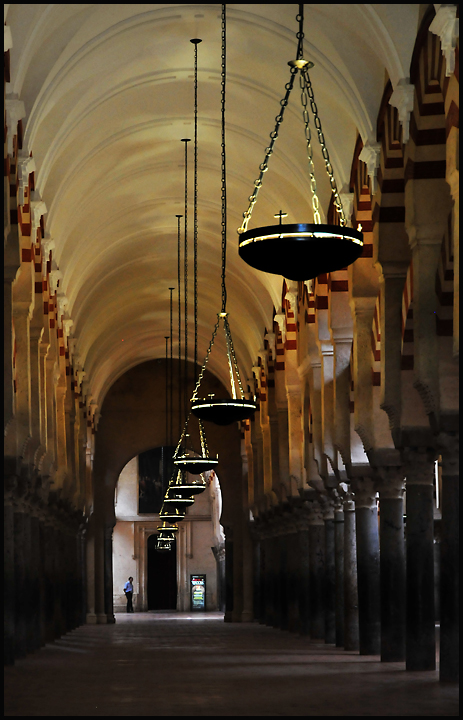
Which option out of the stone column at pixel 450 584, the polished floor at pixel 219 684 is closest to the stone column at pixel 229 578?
the polished floor at pixel 219 684

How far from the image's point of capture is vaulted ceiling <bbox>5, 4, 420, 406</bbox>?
41.8 feet

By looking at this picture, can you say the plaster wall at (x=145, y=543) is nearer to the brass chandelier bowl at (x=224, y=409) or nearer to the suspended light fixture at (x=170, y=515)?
the suspended light fixture at (x=170, y=515)

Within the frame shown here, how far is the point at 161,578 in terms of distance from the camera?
152ft

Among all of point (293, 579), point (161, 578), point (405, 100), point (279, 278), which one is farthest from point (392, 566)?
point (161, 578)

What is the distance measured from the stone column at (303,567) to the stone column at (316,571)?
612 millimetres

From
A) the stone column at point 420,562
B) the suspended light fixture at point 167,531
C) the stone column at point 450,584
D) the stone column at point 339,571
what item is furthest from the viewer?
the suspended light fixture at point 167,531

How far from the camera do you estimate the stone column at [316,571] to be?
1972 centimetres

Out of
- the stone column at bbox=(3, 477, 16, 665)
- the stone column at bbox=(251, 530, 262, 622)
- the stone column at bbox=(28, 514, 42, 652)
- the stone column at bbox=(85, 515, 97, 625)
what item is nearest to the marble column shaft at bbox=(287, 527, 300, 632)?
the stone column at bbox=(28, 514, 42, 652)

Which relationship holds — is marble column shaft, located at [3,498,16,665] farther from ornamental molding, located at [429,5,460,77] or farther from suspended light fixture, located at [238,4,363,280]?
ornamental molding, located at [429,5,460,77]

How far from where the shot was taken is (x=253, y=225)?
20.1 m

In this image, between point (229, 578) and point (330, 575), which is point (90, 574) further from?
point (330, 575)

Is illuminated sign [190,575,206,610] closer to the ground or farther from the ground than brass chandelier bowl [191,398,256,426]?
closer to the ground

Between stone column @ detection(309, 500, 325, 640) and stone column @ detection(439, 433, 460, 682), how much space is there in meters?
9.36

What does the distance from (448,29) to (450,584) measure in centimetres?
506
